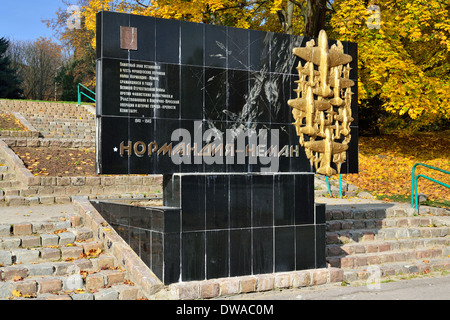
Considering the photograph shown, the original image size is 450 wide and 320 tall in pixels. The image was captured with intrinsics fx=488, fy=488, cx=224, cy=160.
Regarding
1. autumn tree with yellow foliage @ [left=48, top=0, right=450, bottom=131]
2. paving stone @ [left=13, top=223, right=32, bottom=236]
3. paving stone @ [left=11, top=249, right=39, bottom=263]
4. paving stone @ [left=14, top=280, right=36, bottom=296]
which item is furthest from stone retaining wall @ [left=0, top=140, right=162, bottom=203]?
autumn tree with yellow foliage @ [left=48, top=0, right=450, bottom=131]

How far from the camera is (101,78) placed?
6.36m

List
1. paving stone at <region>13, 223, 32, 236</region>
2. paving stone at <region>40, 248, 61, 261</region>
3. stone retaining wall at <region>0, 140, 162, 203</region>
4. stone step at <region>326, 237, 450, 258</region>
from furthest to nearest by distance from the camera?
stone retaining wall at <region>0, 140, 162, 203</region> < stone step at <region>326, 237, 450, 258</region> < paving stone at <region>13, 223, 32, 236</region> < paving stone at <region>40, 248, 61, 261</region>

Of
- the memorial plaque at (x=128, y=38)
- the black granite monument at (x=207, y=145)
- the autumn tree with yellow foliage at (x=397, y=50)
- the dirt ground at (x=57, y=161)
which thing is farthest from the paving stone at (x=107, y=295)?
the autumn tree with yellow foliage at (x=397, y=50)

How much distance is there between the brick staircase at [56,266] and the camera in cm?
585

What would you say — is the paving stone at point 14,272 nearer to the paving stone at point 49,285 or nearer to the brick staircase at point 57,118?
the paving stone at point 49,285

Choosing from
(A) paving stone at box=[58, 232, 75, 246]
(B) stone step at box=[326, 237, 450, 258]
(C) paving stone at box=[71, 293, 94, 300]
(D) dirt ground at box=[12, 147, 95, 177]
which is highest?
(D) dirt ground at box=[12, 147, 95, 177]

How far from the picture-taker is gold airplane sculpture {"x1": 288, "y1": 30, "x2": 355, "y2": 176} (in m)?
7.73

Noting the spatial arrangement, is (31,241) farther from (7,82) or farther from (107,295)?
(7,82)

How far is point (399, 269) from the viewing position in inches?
313

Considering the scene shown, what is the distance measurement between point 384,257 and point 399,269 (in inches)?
16.5

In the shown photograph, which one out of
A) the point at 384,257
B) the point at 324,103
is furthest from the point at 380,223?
the point at 324,103

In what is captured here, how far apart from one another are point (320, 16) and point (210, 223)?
9952mm

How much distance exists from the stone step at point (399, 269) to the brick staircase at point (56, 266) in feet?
11.3

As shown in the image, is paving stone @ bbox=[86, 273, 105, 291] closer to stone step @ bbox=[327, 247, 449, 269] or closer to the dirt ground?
stone step @ bbox=[327, 247, 449, 269]
